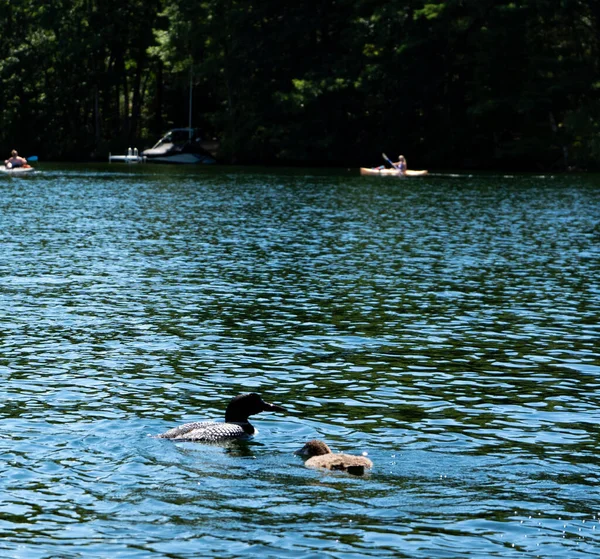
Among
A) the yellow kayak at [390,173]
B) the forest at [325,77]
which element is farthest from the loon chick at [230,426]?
the forest at [325,77]

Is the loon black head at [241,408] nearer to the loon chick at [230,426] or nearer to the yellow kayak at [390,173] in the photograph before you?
the loon chick at [230,426]

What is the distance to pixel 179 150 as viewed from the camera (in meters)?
115

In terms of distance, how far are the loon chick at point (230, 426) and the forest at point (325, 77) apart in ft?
247

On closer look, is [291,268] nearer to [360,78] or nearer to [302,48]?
[360,78]

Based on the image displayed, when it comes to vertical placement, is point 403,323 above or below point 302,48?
below

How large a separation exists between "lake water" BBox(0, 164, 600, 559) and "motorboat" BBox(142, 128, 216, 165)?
70.2 m

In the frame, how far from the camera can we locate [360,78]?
317ft

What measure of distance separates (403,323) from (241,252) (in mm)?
14308

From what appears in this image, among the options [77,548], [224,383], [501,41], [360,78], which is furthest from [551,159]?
[77,548]

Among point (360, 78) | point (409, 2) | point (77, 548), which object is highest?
point (409, 2)

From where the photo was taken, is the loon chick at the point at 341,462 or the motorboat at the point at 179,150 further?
the motorboat at the point at 179,150

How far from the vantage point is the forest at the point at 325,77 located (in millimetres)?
92875

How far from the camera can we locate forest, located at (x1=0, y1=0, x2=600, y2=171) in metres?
92.9

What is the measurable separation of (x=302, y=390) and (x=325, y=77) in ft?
270
